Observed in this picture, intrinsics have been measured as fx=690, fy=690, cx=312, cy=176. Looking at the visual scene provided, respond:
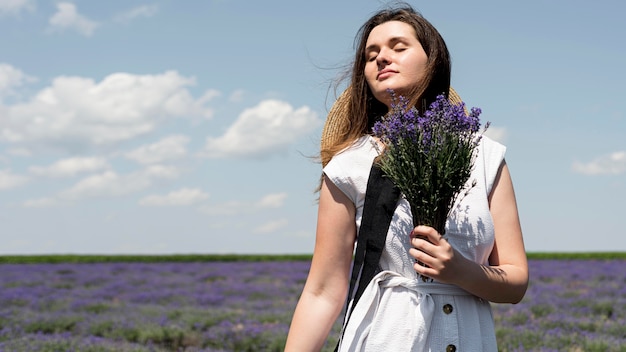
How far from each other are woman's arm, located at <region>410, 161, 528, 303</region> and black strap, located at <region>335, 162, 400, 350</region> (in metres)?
0.16

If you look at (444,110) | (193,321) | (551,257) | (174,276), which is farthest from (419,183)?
(551,257)

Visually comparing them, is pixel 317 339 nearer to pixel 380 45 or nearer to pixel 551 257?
pixel 380 45

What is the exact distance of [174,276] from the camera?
17391mm

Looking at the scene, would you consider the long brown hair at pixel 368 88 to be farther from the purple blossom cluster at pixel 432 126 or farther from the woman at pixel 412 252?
the purple blossom cluster at pixel 432 126

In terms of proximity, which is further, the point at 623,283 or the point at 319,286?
the point at 623,283

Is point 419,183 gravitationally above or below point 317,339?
above

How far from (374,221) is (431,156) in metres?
0.35

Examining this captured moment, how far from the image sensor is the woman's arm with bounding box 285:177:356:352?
2.24 meters

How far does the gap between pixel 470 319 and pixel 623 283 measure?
13.1m

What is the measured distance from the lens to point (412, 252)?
201 cm

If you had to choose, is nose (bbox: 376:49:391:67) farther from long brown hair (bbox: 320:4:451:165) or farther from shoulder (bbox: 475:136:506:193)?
shoulder (bbox: 475:136:506:193)

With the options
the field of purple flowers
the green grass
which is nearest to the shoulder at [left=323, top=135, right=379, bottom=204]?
the field of purple flowers

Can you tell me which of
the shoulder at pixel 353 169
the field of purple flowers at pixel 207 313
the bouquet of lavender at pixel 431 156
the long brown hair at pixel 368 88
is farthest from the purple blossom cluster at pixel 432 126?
the field of purple flowers at pixel 207 313

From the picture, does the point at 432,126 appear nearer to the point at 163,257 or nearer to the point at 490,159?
the point at 490,159
